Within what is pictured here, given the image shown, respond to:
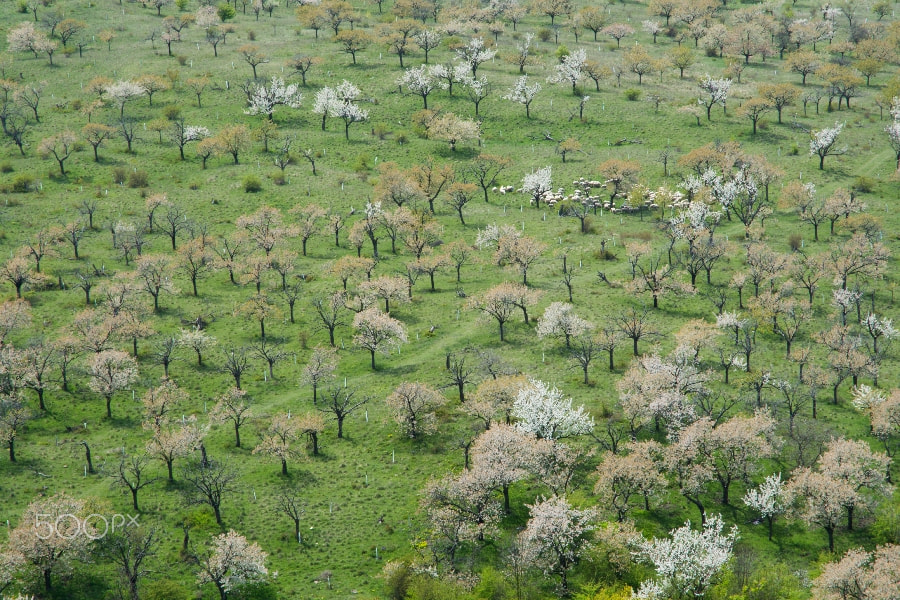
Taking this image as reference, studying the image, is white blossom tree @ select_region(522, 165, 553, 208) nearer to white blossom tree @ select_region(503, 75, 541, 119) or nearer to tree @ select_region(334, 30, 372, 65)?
white blossom tree @ select_region(503, 75, 541, 119)

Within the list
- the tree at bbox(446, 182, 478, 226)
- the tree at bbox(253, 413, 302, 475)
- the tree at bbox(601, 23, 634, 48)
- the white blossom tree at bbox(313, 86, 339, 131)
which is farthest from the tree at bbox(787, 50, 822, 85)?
the tree at bbox(253, 413, 302, 475)

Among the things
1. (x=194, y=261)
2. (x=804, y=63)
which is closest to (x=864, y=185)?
(x=804, y=63)

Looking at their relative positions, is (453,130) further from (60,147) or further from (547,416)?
(547,416)

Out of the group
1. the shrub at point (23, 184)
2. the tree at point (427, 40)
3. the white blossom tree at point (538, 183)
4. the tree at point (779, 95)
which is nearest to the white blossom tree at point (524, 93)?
the tree at point (427, 40)

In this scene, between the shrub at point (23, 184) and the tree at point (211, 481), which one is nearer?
the tree at point (211, 481)

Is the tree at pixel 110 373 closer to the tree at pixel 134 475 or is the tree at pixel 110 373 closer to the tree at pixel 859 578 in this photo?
the tree at pixel 134 475

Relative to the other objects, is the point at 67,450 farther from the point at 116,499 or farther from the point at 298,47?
the point at 298,47
